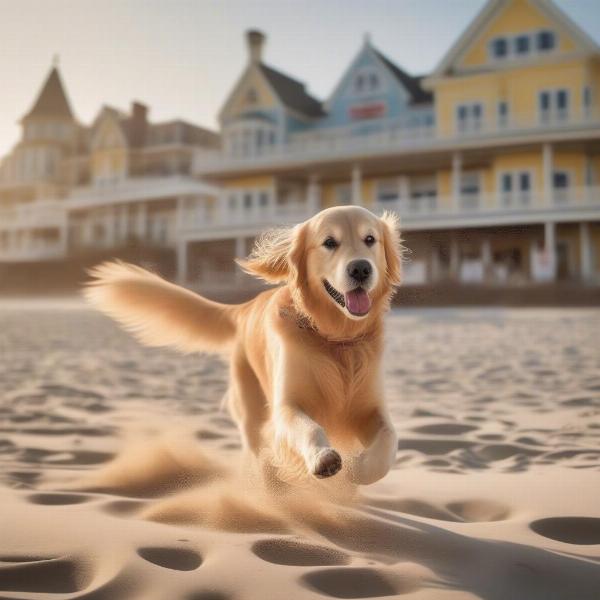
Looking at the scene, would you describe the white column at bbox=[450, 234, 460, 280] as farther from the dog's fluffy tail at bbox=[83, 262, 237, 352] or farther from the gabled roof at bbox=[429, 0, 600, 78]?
the dog's fluffy tail at bbox=[83, 262, 237, 352]

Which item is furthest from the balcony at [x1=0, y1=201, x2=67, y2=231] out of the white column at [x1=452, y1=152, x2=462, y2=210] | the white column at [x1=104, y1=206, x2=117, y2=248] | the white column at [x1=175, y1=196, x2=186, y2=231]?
the white column at [x1=452, y1=152, x2=462, y2=210]

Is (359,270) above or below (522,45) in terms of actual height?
below

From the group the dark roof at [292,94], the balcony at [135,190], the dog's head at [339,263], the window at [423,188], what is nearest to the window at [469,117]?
the window at [423,188]

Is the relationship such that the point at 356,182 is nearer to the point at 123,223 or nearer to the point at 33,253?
the point at 123,223

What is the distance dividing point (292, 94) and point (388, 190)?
7.28m

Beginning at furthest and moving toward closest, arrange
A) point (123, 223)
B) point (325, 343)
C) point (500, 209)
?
point (123, 223)
point (500, 209)
point (325, 343)

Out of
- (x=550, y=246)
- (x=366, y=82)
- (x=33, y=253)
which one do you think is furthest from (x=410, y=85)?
(x=33, y=253)

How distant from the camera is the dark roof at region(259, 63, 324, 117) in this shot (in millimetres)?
30656

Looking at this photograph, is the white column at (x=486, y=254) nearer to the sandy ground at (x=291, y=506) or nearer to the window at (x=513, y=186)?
the window at (x=513, y=186)

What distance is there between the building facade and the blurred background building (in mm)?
324

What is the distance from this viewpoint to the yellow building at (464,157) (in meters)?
23.8

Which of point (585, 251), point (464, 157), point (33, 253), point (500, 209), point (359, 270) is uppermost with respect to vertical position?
point (464, 157)

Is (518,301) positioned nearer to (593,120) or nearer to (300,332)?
(593,120)

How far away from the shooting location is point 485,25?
25.4 m
